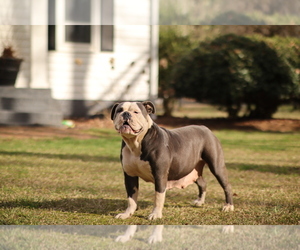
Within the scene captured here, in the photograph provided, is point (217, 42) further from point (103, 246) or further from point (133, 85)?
point (103, 246)

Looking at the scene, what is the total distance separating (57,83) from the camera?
389 inches

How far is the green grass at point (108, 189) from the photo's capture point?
324 cm

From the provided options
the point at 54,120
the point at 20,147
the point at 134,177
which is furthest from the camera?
the point at 54,120

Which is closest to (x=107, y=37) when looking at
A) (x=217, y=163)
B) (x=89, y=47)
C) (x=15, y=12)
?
(x=89, y=47)

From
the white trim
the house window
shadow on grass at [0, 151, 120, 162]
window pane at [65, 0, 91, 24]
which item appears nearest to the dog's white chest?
shadow on grass at [0, 151, 120, 162]

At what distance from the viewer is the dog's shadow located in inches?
134

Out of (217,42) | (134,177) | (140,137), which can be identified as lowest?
(134,177)

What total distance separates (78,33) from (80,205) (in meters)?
7.07

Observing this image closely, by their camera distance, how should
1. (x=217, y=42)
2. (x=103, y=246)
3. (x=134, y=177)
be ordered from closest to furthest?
(x=103, y=246) → (x=134, y=177) → (x=217, y=42)

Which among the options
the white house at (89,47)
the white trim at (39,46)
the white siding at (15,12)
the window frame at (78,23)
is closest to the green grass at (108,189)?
the white trim at (39,46)

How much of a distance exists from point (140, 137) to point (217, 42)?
7.33m

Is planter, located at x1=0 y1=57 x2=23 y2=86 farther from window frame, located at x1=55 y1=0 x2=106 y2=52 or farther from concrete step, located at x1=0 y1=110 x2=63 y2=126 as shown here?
window frame, located at x1=55 y1=0 x2=106 y2=52

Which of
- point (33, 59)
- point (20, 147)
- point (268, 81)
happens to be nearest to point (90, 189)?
point (20, 147)

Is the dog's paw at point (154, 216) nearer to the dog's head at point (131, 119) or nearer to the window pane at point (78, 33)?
the dog's head at point (131, 119)
